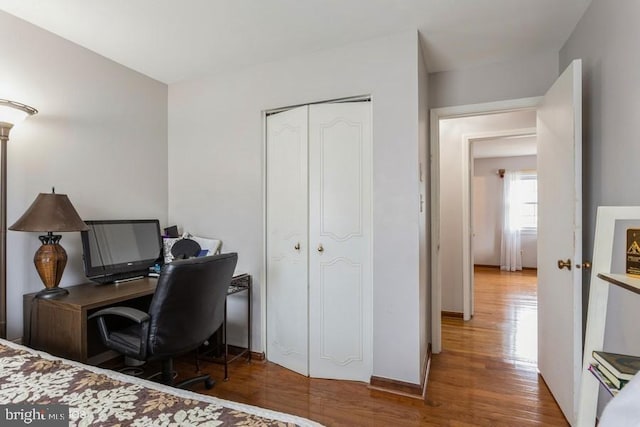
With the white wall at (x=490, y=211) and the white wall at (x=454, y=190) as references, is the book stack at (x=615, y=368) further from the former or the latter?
the white wall at (x=490, y=211)

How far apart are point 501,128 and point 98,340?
14.7 ft

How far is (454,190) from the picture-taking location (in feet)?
12.8

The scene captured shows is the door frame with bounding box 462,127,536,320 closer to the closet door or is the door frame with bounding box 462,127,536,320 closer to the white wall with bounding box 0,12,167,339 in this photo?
the closet door

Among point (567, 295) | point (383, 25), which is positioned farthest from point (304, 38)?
point (567, 295)

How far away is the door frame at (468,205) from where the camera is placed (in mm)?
3723

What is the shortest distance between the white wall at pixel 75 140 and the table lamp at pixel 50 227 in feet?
0.82

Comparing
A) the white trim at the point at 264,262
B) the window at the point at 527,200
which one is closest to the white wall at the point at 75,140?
the white trim at the point at 264,262

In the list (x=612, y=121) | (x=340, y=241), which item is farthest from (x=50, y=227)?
(x=612, y=121)

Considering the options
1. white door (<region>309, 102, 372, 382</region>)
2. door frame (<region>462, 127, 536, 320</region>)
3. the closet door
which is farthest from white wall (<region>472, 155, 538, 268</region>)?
the closet door

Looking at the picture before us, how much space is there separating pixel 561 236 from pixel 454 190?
6.62 feet

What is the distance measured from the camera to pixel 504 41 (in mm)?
2334

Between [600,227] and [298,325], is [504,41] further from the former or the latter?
[298,325]

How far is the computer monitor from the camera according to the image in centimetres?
228

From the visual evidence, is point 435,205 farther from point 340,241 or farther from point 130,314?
point 130,314
